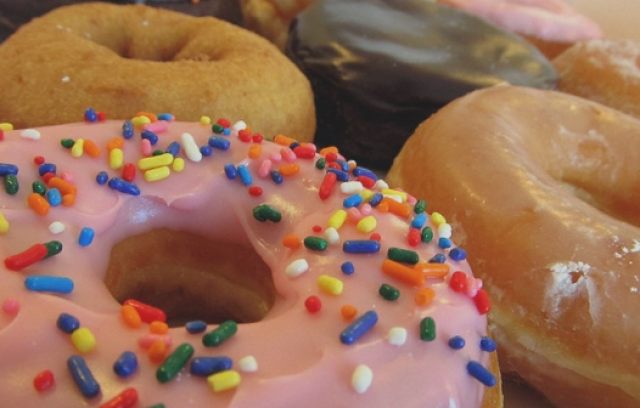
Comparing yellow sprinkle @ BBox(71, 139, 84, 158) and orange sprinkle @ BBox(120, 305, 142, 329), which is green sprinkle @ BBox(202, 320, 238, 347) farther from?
yellow sprinkle @ BBox(71, 139, 84, 158)

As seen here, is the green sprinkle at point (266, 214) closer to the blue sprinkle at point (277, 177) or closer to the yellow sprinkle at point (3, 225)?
the blue sprinkle at point (277, 177)

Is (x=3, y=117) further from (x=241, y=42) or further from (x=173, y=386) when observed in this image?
(x=173, y=386)

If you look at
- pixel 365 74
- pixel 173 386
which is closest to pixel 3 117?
pixel 365 74

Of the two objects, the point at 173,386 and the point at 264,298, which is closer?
the point at 173,386

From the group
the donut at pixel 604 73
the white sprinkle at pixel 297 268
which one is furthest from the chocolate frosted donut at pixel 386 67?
the white sprinkle at pixel 297 268

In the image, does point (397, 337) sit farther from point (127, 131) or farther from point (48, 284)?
point (127, 131)

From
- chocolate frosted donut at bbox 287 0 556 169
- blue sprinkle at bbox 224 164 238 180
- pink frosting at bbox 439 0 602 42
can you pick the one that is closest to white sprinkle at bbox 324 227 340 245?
blue sprinkle at bbox 224 164 238 180
